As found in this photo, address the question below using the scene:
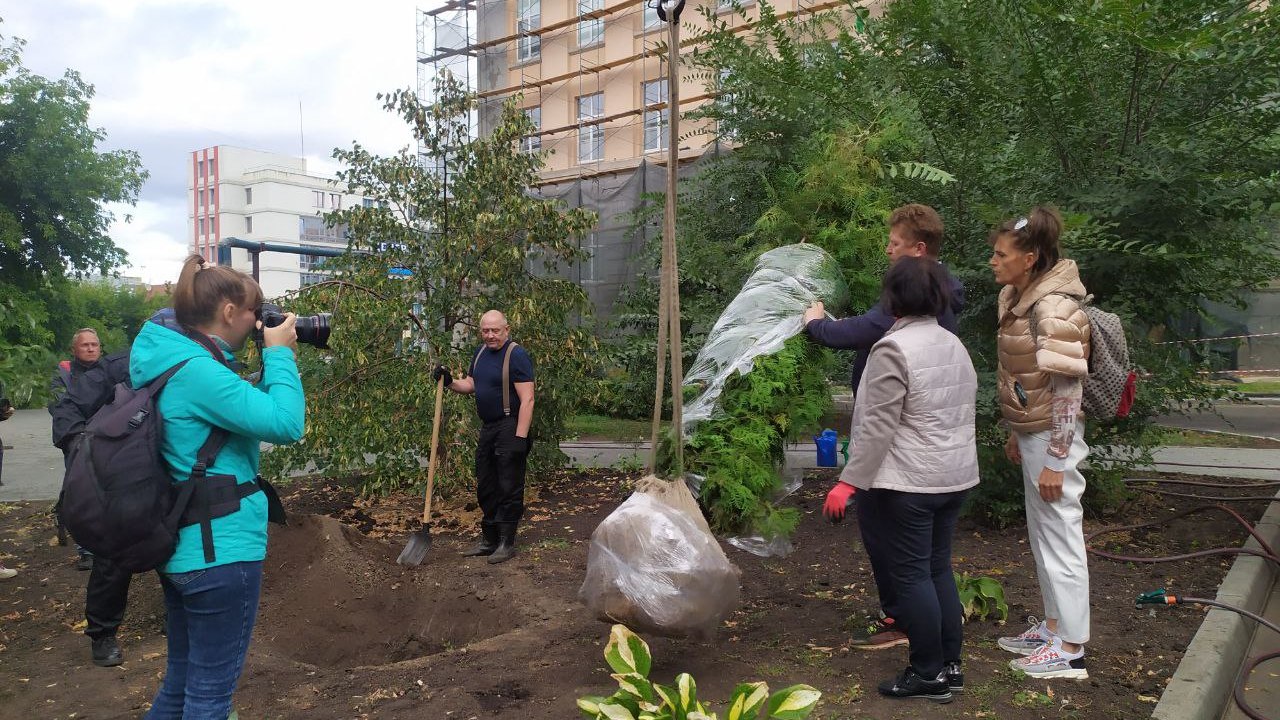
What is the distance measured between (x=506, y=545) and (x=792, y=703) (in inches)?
151

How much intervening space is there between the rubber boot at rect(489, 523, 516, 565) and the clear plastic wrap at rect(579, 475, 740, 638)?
245 centimetres

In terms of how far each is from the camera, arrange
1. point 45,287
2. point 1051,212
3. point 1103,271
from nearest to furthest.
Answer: point 1051,212
point 1103,271
point 45,287

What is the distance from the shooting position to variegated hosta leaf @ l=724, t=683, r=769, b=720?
2316mm

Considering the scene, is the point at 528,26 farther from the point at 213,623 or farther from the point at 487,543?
the point at 213,623

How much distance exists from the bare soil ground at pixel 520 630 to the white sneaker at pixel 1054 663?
0.21ft

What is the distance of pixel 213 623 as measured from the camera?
2.57 metres

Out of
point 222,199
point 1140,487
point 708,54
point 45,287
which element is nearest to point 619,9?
point 45,287

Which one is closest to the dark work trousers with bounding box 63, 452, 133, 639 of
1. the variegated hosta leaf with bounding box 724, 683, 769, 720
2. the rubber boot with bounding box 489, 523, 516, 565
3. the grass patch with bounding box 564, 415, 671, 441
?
the rubber boot with bounding box 489, 523, 516, 565

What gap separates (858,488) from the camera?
3.21 metres

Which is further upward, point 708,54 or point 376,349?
point 708,54

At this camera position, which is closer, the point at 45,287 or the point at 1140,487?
the point at 1140,487

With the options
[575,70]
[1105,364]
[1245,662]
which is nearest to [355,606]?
[1105,364]

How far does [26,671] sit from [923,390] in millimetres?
A: 4420

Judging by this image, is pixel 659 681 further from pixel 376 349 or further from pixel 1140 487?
pixel 1140 487
